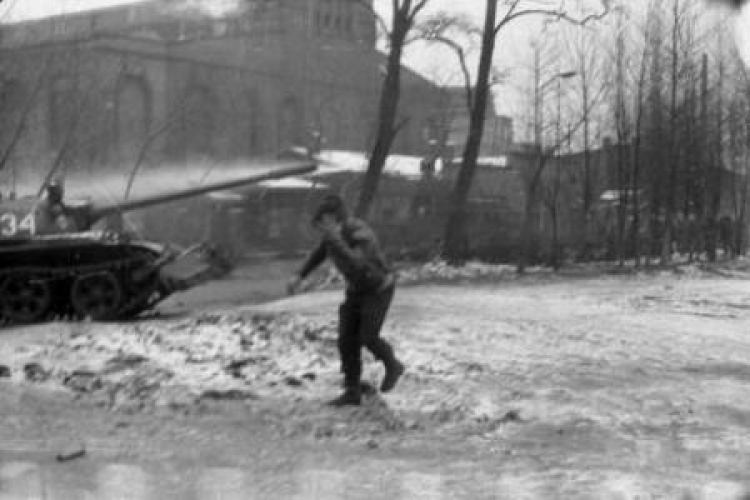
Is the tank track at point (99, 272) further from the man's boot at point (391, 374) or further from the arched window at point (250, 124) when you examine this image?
the arched window at point (250, 124)

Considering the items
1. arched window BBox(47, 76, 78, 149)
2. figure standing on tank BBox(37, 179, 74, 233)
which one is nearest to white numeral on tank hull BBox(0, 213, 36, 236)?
figure standing on tank BBox(37, 179, 74, 233)

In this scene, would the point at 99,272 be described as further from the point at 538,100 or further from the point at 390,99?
the point at 538,100

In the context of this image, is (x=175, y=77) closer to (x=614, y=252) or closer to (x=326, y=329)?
(x=614, y=252)

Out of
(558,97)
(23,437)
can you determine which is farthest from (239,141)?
(23,437)

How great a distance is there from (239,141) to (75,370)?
161 feet

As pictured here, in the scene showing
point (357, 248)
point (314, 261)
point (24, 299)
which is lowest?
point (24, 299)

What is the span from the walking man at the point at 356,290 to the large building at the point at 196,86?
22.1 m

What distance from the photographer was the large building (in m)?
34.6

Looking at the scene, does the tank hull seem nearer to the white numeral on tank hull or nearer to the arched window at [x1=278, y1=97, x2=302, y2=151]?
the white numeral on tank hull

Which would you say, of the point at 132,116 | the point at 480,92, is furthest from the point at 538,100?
the point at 132,116

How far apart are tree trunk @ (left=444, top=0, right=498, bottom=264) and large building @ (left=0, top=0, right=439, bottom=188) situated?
10.2 feet

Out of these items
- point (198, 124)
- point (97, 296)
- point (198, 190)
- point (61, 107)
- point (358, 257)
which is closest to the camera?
point (358, 257)

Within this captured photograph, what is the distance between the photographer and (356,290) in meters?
9.05

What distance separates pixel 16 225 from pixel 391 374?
27.9 ft
